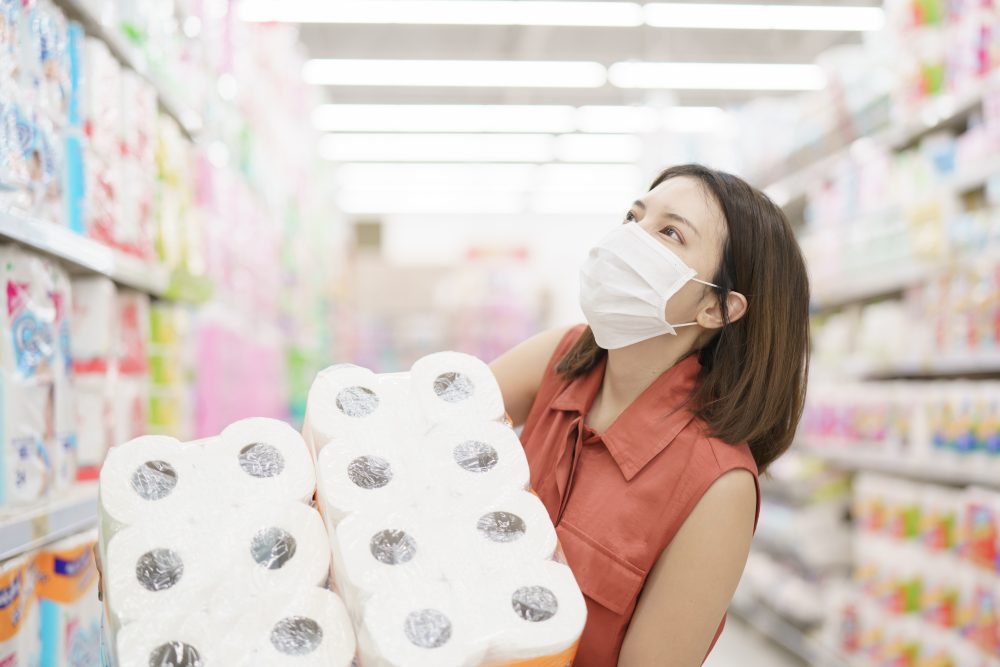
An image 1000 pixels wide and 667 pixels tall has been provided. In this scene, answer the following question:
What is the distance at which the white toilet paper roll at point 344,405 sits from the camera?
131 cm

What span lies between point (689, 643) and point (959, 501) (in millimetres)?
2177

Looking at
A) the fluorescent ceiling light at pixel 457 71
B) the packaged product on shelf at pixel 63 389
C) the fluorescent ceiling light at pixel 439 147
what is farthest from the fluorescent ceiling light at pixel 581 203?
the packaged product on shelf at pixel 63 389

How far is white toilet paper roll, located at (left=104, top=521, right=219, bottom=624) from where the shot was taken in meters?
1.09

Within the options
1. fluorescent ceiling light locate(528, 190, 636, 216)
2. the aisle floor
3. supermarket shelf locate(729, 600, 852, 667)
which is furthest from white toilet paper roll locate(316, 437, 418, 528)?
fluorescent ceiling light locate(528, 190, 636, 216)

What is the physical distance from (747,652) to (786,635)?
257 mm

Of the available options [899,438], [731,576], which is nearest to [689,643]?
[731,576]

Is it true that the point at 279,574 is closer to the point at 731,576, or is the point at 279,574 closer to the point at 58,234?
the point at 731,576

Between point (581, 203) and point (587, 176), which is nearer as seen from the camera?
point (587, 176)

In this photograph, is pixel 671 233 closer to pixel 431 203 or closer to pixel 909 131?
pixel 909 131

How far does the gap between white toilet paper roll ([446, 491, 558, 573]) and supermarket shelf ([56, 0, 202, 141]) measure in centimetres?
141

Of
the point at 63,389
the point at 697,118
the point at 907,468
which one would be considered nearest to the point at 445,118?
the point at 697,118

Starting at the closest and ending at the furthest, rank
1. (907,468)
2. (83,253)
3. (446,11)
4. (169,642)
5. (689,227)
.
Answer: (169,642) < (689,227) < (83,253) < (907,468) < (446,11)

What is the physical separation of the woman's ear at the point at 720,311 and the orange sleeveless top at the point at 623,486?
0.09 metres

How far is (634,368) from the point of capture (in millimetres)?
1785
